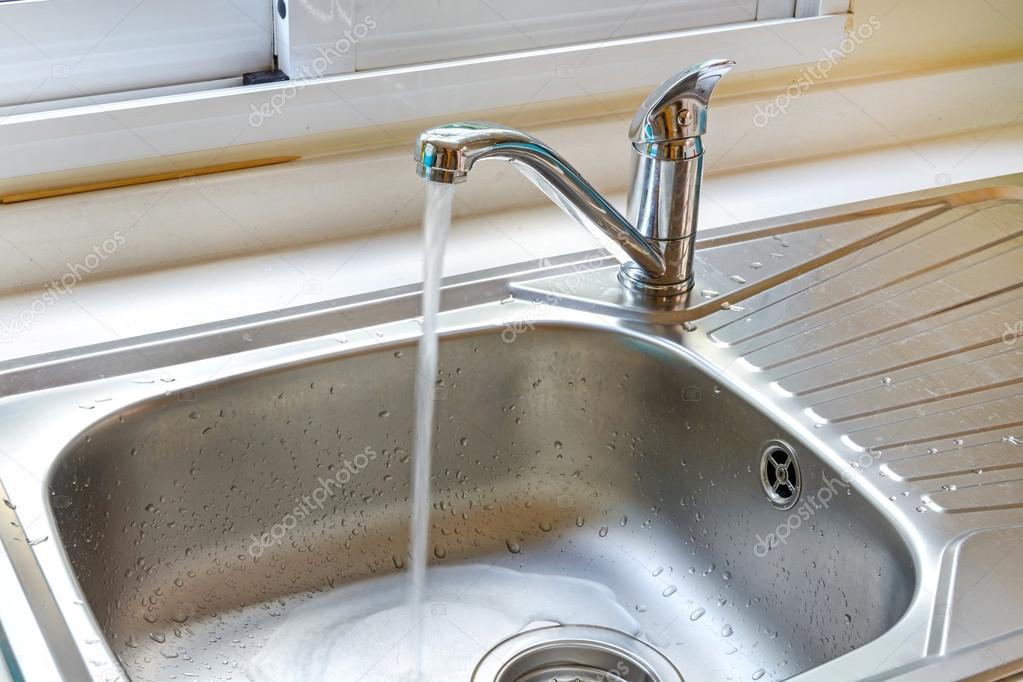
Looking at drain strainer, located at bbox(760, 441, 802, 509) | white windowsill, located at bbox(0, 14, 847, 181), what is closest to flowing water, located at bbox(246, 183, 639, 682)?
drain strainer, located at bbox(760, 441, 802, 509)

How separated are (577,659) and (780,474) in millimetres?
216

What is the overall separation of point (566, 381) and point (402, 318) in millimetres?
154

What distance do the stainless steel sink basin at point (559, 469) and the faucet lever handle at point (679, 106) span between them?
0.15 m

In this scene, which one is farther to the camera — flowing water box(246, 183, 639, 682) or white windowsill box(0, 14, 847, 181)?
white windowsill box(0, 14, 847, 181)

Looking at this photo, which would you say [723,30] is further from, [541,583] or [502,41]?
[541,583]

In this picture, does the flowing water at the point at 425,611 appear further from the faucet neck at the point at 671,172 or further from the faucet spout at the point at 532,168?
the faucet neck at the point at 671,172

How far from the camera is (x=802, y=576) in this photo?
35.0 inches

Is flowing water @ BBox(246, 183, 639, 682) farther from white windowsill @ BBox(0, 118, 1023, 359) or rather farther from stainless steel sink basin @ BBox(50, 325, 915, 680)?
white windowsill @ BBox(0, 118, 1023, 359)

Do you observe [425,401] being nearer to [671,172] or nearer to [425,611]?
[425,611]

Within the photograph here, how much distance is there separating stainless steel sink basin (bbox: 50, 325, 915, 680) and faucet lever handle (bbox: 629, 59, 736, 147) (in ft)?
0.56

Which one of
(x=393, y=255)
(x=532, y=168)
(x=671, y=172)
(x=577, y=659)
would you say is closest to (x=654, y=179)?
(x=671, y=172)

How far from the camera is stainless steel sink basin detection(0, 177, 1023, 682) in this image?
834 mm

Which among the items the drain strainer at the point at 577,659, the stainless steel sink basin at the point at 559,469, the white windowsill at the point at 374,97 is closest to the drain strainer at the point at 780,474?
the stainless steel sink basin at the point at 559,469

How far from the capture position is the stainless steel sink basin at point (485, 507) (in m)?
0.86
